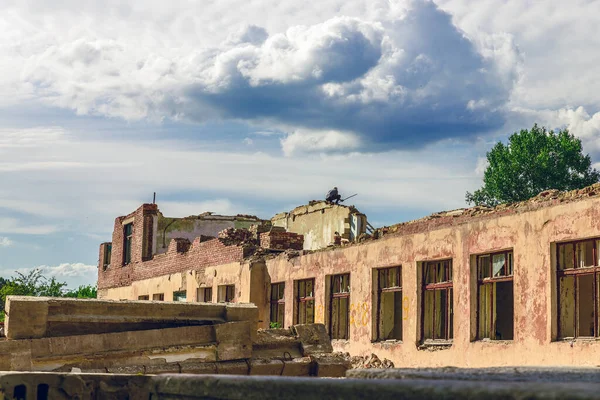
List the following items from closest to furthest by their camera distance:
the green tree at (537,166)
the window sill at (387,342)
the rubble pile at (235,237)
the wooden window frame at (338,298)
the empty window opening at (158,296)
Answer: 1. the window sill at (387,342)
2. the wooden window frame at (338,298)
3. the rubble pile at (235,237)
4. the empty window opening at (158,296)
5. the green tree at (537,166)

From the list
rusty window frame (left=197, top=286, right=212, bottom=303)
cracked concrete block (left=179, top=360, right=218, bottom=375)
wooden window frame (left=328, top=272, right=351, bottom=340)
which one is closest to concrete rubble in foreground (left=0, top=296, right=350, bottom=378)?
cracked concrete block (left=179, top=360, right=218, bottom=375)

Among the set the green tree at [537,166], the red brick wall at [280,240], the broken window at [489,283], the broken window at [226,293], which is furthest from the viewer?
the green tree at [537,166]

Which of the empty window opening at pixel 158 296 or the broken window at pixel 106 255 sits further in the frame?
the broken window at pixel 106 255

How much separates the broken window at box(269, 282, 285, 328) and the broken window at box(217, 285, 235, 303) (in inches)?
67.6

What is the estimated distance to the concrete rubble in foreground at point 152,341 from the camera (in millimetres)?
7719

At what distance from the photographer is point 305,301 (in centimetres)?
1934

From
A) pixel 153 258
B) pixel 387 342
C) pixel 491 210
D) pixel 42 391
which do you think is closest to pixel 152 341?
pixel 42 391

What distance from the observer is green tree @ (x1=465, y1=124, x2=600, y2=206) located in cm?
4731

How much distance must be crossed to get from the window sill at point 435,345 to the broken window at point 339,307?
2.73 m

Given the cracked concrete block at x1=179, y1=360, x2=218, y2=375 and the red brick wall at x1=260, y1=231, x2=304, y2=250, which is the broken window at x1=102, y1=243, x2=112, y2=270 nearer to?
the red brick wall at x1=260, y1=231, x2=304, y2=250

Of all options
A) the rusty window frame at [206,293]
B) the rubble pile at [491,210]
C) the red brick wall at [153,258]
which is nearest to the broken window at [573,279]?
the rubble pile at [491,210]

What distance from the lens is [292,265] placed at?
1986 cm

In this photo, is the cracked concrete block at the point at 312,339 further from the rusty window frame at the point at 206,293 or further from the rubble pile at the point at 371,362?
the rusty window frame at the point at 206,293

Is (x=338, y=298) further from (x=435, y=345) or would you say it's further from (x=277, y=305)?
(x=435, y=345)
